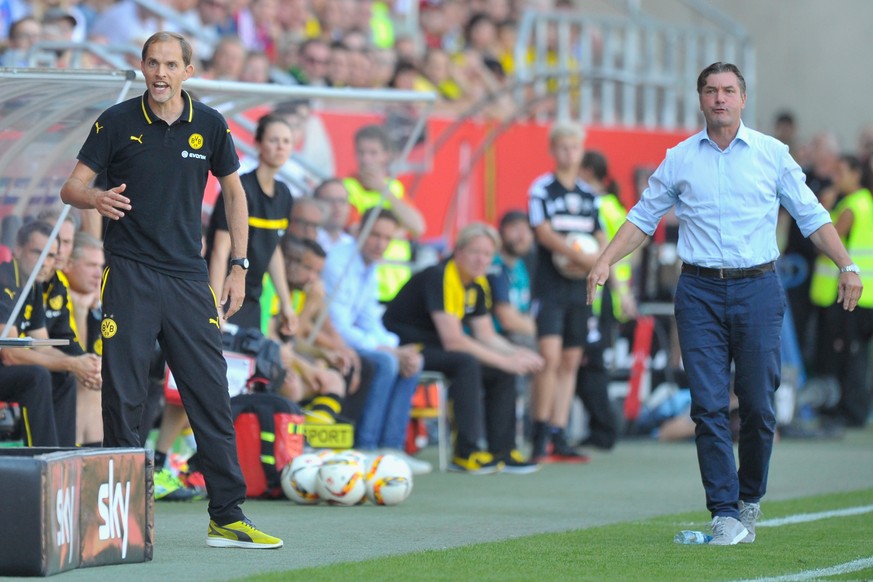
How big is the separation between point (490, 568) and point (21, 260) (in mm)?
3662

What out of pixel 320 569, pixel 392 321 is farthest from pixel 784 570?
pixel 392 321

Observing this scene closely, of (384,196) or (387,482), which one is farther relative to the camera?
(384,196)

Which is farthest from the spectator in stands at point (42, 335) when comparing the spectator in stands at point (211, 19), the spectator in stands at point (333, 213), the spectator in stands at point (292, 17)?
the spectator in stands at point (292, 17)

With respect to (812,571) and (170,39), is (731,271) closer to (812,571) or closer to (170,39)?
(812,571)

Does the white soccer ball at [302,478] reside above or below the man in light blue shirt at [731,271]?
below

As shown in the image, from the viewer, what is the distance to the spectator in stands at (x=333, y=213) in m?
12.0

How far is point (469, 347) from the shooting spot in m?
12.1

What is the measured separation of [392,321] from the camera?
1254cm

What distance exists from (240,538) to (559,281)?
6.18 metres

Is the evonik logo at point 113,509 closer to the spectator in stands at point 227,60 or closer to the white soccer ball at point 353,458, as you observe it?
the white soccer ball at point 353,458

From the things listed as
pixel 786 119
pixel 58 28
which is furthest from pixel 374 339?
pixel 786 119

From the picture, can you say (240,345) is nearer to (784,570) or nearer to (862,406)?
(784,570)

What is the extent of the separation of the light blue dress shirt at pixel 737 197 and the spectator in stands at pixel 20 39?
549 centimetres

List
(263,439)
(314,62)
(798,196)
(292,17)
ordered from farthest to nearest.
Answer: (292,17) → (314,62) → (263,439) → (798,196)
